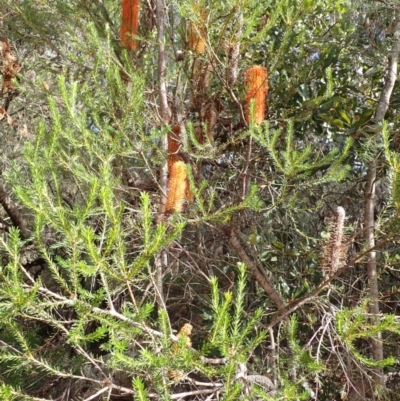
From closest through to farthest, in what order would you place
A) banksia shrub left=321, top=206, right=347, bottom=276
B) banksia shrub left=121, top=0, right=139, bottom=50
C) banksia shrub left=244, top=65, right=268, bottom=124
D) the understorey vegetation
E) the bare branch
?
banksia shrub left=321, top=206, right=347, bottom=276 < the understorey vegetation < banksia shrub left=244, top=65, right=268, bottom=124 < banksia shrub left=121, top=0, right=139, bottom=50 < the bare branch

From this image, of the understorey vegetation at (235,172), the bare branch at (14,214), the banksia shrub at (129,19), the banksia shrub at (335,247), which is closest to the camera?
the banksia shrub at (335,247)

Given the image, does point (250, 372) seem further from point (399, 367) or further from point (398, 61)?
point (398, 61)

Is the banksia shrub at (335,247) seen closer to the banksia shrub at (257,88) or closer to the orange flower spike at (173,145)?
the banksia shrub at (257,88)

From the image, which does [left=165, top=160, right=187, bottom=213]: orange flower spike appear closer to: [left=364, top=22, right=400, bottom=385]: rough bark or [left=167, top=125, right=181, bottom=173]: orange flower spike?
[left=167, top=125, right=181, bottom=173]: orange flower spike

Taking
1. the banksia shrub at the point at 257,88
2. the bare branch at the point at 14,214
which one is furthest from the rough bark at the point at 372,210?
the bare branch at the point at 14,214

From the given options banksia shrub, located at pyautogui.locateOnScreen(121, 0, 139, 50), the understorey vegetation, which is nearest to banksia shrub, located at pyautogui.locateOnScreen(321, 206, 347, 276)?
the understorey vegetation

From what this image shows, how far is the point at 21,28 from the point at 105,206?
2905 millimetres

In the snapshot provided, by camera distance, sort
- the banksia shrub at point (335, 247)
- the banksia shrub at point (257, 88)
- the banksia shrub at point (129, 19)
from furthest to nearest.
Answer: the banksia shrub at point (129, 19) → the banksia shrub at point (257, 88) → the banksia shrub at point (335, 247)

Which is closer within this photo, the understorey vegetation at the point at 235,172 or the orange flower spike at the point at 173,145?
the understorey vegetation at the point at 235,172

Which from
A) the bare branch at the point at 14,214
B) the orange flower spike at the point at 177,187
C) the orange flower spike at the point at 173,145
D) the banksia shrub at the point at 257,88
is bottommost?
the bare branch at the point at 14,214

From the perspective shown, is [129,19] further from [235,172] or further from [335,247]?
[335,247]

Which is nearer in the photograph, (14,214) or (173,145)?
(173,145)

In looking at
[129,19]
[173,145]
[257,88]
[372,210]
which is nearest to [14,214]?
[173,145]

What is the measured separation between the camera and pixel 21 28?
3.63m
